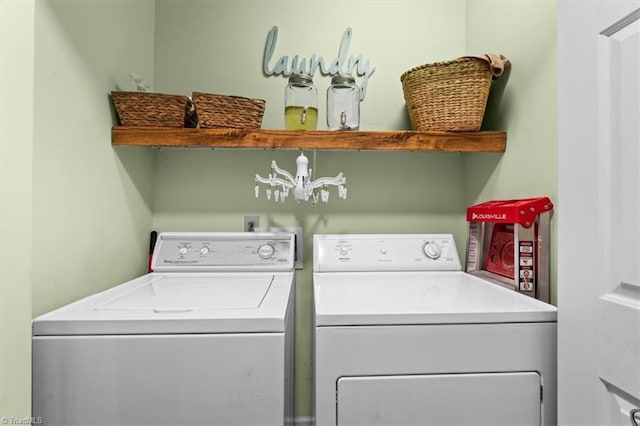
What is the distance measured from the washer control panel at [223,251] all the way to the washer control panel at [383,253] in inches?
6.7

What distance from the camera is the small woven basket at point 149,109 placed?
140cm

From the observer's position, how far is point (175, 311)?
968 millimetres

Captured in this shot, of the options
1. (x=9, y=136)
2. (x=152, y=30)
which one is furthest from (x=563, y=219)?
(x=152, y=30)

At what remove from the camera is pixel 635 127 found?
72 cm

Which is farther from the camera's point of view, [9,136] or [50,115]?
[50,115]

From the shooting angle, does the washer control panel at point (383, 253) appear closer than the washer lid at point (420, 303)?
No

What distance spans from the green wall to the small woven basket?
0.06 m

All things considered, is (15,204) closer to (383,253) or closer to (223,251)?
(223,251)

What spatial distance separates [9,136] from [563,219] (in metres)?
1.37

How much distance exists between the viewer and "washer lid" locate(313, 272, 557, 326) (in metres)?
0.98

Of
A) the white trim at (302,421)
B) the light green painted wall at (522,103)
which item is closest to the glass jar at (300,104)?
the light green painted wall at (522,103)

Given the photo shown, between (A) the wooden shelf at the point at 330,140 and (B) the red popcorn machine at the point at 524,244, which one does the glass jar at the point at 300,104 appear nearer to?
(A) the wooden shelf at the point at 330,140

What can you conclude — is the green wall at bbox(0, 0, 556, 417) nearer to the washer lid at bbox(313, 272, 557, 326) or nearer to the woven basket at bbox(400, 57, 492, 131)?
the woven basket at bbox(400, 57, 492, 131)

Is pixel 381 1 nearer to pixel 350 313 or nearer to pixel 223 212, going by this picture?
pixel 223 212
